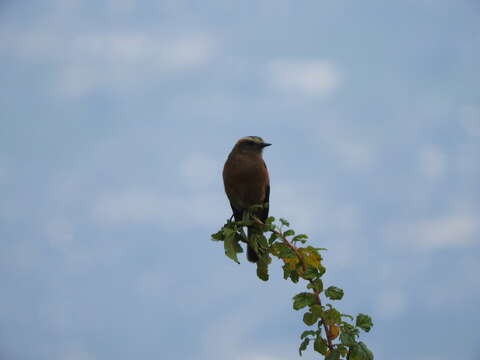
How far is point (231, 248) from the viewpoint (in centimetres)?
425

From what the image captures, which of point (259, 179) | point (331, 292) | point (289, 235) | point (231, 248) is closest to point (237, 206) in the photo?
point (259, 179)

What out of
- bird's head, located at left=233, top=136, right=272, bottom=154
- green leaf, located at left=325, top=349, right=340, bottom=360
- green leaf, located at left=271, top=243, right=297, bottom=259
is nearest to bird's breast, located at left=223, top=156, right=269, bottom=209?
bird's head, located at left=233, top=136, right=272, bottom=154

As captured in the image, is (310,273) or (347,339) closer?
(347,339)

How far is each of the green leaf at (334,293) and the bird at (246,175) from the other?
8.83ft

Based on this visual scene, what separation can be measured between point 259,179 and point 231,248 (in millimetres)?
2014

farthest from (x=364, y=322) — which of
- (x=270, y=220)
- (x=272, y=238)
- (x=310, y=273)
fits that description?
(x=270, y=220)

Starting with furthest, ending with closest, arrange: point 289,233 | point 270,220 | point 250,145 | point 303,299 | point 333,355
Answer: point 250,145, point 270,220, point 289,233, point 303,299, point 333,355

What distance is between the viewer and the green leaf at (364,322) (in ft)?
11.0

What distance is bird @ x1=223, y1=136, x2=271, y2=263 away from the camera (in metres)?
6.09

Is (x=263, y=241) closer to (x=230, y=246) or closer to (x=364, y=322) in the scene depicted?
(x=230, y=246)

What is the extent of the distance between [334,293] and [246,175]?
2812mm

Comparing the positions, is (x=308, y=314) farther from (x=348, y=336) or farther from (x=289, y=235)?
(x=289, y=235)

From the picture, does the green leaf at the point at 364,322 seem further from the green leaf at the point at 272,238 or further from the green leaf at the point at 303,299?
the green leaf at the point at 272,238

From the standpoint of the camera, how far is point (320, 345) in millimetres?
3287
